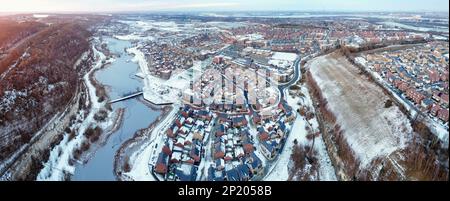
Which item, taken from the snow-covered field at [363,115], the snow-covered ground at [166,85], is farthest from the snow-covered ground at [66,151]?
the snow-covered field at [363,115]

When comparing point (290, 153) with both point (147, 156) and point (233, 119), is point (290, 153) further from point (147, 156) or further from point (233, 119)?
point (147, 156)

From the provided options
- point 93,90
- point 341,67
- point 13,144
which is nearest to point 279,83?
point 341,67

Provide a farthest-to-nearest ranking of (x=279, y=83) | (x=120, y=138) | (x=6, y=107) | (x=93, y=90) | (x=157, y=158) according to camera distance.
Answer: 1. (x=279, y=83)
2. (x=93, y=90)
3. (x=6, y=107)
4. (x=120, y=138)
5. (x=157, y=158)

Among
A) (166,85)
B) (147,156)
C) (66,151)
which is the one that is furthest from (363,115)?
(66,151)

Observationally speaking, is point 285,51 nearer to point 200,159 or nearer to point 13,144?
point 200,159
